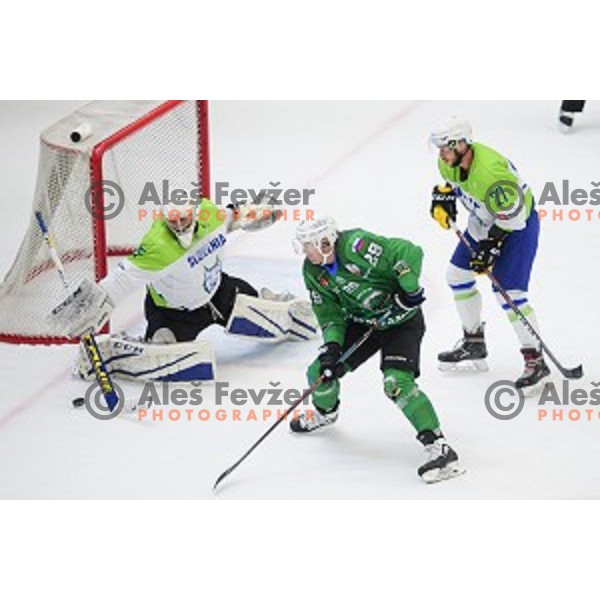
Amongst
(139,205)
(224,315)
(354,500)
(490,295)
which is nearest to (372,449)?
(354,500)

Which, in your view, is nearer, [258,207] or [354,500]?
[354,500]

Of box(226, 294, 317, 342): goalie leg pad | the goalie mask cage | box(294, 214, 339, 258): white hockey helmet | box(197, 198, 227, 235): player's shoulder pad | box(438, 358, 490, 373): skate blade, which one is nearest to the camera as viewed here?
box(294, 214, 339, 258): white hockey helmet

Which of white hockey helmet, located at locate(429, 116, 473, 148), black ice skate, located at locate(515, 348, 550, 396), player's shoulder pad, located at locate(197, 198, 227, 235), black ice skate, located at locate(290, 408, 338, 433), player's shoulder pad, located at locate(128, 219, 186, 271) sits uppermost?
white hockey helmet, located at locate(429, 116, 473, 148)

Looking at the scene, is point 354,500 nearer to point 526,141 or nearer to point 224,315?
point 224,315

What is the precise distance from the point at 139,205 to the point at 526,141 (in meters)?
2.03

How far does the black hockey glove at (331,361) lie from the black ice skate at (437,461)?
1.03ft

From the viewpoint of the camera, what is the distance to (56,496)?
6.20 m

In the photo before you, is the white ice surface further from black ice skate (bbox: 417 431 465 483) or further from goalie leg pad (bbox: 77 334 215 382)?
goalie leg pad (bbox: 77 334 215 382)

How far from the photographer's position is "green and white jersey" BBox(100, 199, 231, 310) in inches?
266

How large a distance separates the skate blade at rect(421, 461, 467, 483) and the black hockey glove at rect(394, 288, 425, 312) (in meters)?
0.49

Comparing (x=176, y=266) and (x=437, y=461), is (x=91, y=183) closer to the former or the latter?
(x=176, y=266)

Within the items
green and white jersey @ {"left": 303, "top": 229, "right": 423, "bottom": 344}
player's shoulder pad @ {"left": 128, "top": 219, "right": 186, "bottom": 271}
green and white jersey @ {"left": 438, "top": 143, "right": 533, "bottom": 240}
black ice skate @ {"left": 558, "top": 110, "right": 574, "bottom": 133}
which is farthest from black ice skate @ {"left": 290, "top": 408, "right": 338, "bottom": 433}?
black ice skate @ {"left": 558, "top": 110, "right": 574, "bottom": 133}

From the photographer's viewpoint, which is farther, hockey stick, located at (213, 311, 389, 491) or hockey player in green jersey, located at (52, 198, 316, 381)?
Result: hockey player in green jersey, located at (52, 198, 316, 381)

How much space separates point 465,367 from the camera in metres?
6.98
